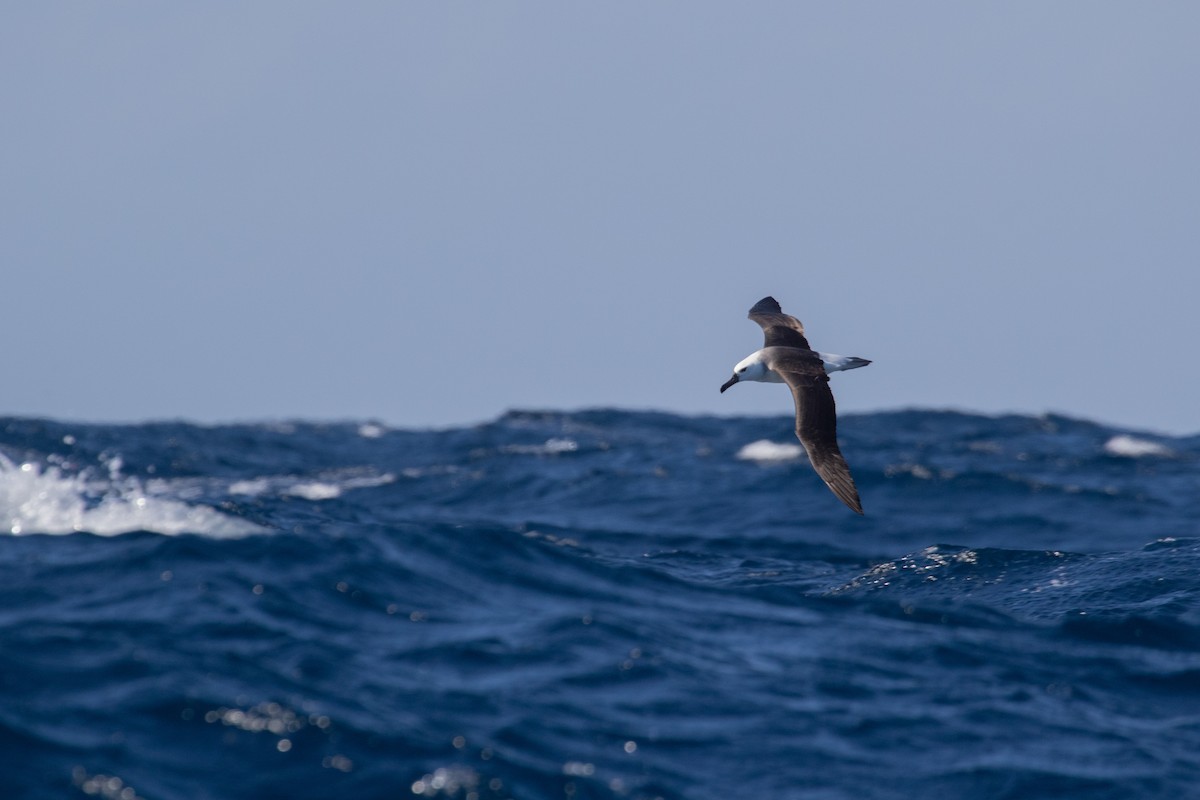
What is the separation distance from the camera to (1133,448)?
36.7 m

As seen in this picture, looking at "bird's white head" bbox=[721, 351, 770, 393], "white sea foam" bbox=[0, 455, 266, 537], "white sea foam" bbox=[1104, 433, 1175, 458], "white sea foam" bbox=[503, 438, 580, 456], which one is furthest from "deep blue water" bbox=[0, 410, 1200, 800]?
"white sea foam" bbox=[1104, 433, 1175, 458]

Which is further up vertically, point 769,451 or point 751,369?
point 751,369

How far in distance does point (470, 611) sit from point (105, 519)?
16.7ft

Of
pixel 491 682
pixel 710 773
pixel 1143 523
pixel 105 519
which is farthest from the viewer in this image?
pixel 1143 523

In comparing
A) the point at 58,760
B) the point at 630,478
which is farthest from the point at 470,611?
the point at 630,478

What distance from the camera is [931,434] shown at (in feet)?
133

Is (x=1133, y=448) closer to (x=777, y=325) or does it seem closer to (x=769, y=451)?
(x=769, y=451)

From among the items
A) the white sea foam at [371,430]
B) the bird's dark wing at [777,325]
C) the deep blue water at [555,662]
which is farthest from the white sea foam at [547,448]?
the bird's dark wing at [777,325]

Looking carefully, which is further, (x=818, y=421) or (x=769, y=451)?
(x=769, y=451)

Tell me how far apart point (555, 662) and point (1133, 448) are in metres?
27.9

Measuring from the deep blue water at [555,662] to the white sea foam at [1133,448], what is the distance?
15432mm

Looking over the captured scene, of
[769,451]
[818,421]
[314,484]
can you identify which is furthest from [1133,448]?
[818,421]

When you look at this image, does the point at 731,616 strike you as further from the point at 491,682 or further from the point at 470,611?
the point at 491,682

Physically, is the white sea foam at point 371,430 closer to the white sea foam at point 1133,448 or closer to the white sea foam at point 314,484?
the white sea foam at point 314,484
